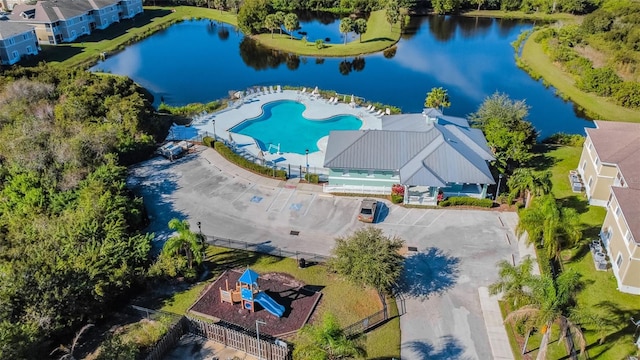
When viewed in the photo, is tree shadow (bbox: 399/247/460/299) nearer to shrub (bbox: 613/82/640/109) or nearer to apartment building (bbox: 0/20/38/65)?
shrub (bbox: 613/82/640/109)

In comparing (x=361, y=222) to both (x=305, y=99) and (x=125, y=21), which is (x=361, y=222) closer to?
(x=305, y=99)

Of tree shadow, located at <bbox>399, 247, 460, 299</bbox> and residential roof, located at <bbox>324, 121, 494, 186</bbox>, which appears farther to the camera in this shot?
residential roof, located at <bbox>324, 121, 494, 186</bbox>

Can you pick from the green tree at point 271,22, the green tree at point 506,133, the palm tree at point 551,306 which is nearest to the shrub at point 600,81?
the green tree at point 506,133

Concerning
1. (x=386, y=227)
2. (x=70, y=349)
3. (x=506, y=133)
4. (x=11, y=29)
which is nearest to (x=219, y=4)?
(x=11, y=29)

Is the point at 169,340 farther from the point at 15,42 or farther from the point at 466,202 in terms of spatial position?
the point at 15,42

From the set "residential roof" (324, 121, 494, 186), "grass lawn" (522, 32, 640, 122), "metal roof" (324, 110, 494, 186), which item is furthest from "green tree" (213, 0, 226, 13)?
"residential roof" (324, 121, 494, 186)

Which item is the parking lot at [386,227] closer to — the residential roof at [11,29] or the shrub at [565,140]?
the shrub at [565,140]
